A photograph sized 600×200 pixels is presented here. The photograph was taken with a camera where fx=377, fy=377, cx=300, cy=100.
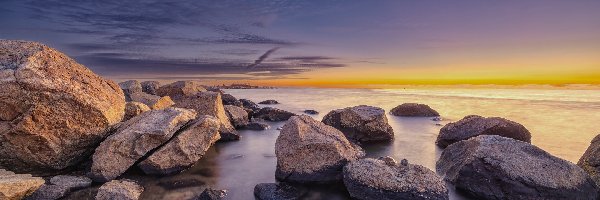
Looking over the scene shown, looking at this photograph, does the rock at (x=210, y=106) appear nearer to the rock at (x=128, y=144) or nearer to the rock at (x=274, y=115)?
the rock at (x=128, y=144)

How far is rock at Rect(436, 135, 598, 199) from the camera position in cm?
798

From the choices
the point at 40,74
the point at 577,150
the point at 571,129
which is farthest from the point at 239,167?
the point at 571,129

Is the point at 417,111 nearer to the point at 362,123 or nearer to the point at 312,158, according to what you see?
the point at 362,123

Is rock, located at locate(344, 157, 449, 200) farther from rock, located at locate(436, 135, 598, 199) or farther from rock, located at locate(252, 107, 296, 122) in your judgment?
rock, located at locate(252, 107, 296, 122)

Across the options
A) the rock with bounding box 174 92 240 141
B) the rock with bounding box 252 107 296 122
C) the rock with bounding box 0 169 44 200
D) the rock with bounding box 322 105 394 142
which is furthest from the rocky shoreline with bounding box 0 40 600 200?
the rock with bounding box 252 107 296 122

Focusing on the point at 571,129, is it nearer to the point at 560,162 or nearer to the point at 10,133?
the point at 560,162

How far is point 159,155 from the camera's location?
1057 centimetres

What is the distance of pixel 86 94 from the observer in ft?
34.4

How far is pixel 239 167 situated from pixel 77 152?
4.62 meters

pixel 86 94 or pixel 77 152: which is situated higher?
pixel 86 94

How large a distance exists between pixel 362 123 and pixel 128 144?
9.07 m

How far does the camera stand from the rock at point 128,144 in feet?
32.3

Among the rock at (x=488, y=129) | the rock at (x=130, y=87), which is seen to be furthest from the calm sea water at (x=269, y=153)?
the rock at (x=130, y=87)

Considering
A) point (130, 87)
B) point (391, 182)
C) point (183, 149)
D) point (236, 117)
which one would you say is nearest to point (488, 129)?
point (391, 182)
